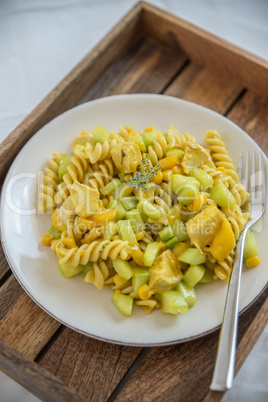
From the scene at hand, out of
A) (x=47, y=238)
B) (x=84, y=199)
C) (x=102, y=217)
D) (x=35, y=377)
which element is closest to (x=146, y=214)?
(x=102, y=217)

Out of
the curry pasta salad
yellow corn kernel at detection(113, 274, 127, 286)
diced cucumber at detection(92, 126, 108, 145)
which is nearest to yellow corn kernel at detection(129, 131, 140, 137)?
the curry pasta salad

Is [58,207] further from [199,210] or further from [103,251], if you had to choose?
[199,210]

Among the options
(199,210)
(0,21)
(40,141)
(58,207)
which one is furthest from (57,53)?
(199,210)

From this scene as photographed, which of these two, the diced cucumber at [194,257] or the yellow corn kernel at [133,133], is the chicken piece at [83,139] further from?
the diced cucumber at [194,257]

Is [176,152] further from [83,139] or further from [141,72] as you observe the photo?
[141,72]

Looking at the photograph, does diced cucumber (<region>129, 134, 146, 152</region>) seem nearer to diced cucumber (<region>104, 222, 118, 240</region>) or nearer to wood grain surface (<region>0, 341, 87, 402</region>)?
diced cucumber (<region>104, 222, 118, 240</region>)

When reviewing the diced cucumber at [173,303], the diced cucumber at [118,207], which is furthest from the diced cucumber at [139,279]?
the diced cucumber at [118,207]

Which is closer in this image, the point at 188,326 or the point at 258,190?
the point at 188,326
